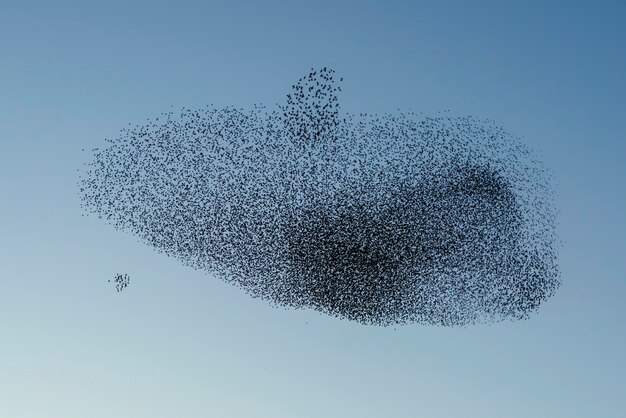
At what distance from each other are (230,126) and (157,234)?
11.8 ft

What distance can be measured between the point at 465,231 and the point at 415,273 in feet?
6.11

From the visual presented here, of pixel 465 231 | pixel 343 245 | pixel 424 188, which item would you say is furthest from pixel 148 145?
pixel 465 231

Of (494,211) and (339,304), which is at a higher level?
(494,211)

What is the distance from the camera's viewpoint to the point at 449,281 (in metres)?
19.0

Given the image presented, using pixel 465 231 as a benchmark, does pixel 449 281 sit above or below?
below

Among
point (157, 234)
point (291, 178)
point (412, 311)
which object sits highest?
point (291, 178)

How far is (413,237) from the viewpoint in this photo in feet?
62.9

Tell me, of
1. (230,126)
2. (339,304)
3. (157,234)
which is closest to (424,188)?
(339,304)

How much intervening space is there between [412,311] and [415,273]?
3.57 ft

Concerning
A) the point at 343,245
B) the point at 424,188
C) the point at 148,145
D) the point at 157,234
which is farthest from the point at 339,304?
the point at 148,145

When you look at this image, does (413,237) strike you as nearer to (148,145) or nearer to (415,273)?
(415,273)

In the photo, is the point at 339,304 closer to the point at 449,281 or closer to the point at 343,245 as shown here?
the point at 343,245

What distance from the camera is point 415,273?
1908cm

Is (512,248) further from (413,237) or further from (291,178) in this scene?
(291,178)
